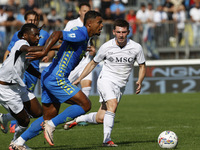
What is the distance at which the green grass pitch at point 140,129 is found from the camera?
28.3ft

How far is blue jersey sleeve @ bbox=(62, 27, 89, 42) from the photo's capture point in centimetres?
734

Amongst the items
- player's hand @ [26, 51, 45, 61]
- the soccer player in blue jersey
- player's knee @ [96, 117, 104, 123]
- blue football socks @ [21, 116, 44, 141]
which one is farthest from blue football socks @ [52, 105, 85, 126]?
player's knee @ [96, 117, 104, 123]

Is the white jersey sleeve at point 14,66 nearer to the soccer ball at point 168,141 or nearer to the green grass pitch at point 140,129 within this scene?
the green grass pitch at point 140,129

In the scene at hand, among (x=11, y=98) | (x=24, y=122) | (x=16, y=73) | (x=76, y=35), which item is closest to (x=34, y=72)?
(x=16, y=73)

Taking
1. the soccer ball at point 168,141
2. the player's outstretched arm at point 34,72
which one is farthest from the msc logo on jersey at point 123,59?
the soccer ball at point 168,141

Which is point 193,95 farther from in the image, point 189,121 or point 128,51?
point 128,51

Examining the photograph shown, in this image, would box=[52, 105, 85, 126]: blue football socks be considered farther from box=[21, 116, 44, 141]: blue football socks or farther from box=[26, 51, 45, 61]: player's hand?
box=[26, 51, 45, 61]: player's hand

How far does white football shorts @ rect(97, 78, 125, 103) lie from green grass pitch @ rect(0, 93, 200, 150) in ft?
2.69

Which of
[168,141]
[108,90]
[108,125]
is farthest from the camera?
[108,90]

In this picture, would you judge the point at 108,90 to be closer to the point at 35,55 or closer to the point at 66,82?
the point at 66,82

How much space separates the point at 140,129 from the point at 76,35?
412 cm

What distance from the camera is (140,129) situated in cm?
1091

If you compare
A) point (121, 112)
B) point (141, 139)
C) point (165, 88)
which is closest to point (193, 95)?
point (165, 88)

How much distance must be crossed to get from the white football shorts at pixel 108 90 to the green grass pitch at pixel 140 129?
0.82 meters
